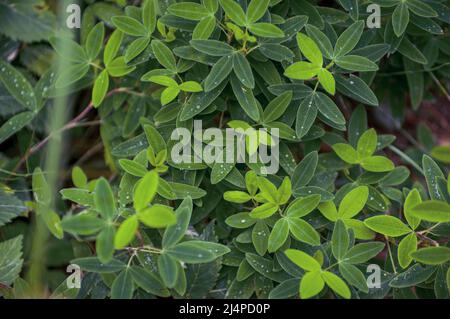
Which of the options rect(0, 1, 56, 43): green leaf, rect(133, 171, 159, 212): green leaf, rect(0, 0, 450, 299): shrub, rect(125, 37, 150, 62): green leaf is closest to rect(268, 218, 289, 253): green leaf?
rect(0, 0, 450, 299): shrub

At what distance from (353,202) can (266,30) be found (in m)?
0.45

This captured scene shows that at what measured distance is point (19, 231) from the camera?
5.63ft

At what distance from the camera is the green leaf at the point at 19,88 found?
1.57 m

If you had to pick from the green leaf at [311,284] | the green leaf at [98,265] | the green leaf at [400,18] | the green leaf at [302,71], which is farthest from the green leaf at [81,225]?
the green leaf at [400,18]

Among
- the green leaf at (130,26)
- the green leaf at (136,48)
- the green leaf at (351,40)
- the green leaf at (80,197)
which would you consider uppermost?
the green leaf at (130,26)

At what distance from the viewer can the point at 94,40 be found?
1.50 meters

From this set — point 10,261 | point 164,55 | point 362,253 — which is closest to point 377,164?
point 362,253

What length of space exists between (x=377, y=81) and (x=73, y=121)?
95cm

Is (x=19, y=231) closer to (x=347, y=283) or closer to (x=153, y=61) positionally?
(x=153, y=61)

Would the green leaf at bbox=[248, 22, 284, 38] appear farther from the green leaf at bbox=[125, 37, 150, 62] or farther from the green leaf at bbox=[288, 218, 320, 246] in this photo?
the green leaf at bbox=[288, 218, 320, 246]

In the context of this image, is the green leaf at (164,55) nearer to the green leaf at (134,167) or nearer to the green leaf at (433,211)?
the green leaf at (134,167)

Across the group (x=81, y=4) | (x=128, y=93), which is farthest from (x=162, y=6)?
(x=81, y=4)

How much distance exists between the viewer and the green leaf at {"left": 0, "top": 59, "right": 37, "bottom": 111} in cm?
157

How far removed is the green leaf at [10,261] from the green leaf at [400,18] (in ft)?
3.65
